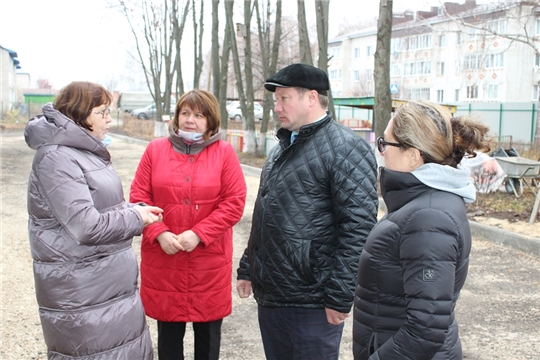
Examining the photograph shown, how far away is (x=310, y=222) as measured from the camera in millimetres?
2783

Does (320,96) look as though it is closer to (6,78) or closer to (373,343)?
(373,343)

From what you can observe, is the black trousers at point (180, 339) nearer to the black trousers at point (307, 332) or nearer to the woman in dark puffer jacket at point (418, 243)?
the black trousers at point (307, 332)

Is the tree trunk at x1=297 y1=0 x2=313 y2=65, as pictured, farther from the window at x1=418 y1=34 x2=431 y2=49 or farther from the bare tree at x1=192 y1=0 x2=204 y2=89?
the window at x1=418 y1=34 x2=431 y2=49

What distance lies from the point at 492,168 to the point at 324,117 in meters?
8.29

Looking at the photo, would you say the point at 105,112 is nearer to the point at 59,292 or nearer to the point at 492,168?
the point at 59,292

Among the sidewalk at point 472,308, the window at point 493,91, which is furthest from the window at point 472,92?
the sidewalk at point 472,308

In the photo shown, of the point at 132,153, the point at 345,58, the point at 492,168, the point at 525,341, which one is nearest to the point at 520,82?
the point at 345,58

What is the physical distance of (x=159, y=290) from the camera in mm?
3459

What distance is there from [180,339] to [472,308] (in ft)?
9.94

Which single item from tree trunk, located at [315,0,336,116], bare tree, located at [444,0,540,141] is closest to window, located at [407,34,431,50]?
bare tree, located at [444,0,540,141]

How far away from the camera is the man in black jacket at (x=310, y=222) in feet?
8.95

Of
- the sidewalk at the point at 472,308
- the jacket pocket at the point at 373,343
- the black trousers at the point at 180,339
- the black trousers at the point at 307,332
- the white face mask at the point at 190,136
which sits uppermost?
the white face mask at the point at 190,136

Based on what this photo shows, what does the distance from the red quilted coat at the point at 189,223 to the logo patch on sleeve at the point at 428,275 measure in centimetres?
169

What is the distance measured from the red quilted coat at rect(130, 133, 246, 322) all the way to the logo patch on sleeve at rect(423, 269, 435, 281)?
5.55 ft
